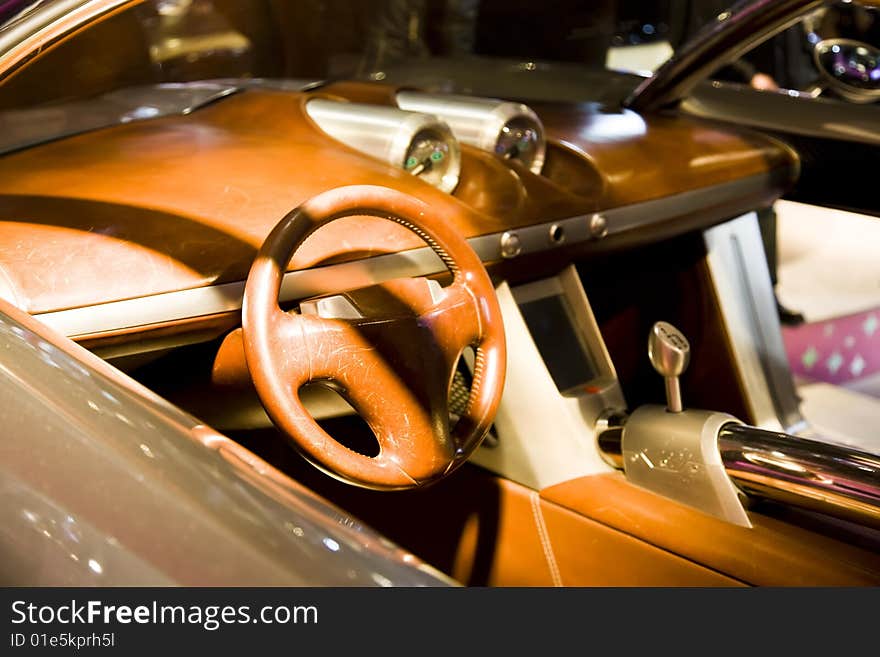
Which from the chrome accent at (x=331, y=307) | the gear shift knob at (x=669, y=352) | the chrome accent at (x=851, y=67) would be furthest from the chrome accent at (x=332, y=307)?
the chrome accent at (x=851, y=67)

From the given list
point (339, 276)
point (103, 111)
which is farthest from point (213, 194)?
point (103, 111)

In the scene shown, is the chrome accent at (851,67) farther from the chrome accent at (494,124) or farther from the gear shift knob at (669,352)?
the gear shift knob at (669,352)

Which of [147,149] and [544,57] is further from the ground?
[147,149]

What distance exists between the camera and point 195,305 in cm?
148

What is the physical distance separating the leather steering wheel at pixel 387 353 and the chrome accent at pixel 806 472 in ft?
1.47

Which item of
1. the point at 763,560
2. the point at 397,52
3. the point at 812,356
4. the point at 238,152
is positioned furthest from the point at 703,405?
the point at 397,52

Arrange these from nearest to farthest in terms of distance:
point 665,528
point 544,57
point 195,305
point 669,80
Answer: point 195,305 → point 665,528 → point 669,80 → point 544,57

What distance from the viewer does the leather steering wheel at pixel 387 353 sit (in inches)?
49.4

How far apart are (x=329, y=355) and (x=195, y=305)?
0.27m

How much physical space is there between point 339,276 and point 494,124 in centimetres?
59

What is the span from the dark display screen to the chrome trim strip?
14 cm

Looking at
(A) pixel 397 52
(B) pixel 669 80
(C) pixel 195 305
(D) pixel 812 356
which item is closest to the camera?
(C) pixel 195 305

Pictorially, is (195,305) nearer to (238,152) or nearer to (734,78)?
(238,152)

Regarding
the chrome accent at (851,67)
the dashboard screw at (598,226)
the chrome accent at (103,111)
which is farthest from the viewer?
the chrome accent at (851,67)
